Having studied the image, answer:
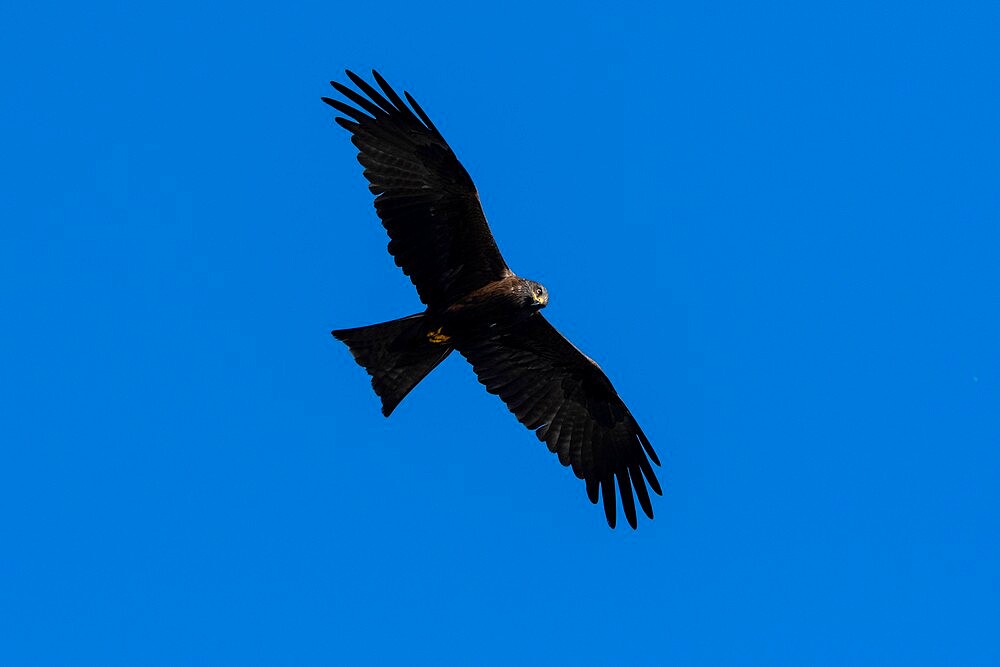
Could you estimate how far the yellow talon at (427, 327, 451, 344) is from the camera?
13836mm

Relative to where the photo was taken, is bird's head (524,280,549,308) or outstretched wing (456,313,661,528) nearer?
bird's head (524,280,549,308)

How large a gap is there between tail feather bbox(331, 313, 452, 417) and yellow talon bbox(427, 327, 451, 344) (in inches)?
1.7

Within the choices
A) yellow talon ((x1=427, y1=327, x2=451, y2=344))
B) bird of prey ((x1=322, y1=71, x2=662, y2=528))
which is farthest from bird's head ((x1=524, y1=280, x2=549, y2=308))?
yellow talon ((x1=427, y1=327, x2=451, y2=344))

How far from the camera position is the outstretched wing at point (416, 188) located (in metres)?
13.4

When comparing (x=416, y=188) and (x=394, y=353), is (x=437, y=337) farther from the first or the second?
(x=416, y=188)

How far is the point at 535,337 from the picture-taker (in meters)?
14.5

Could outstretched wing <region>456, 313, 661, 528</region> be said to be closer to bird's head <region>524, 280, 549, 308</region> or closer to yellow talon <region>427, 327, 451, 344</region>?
yellow talon <region>427, 327, 451, 344</region>

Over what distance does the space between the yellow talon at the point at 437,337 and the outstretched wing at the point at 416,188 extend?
0.52 metres

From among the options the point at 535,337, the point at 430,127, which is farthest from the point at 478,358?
the point at 430,127

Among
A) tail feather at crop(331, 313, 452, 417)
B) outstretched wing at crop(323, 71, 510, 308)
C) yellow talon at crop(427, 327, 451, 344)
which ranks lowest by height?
tail feather at crop(331, 313, 452, 417)

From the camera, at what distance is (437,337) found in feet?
45.7

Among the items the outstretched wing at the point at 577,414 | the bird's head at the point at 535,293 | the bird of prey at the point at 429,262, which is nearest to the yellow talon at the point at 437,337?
the bird of prey at the point at 429,262

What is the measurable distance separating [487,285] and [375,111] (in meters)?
2.00

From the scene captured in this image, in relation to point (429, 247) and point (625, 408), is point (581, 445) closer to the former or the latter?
point (625, 408)
